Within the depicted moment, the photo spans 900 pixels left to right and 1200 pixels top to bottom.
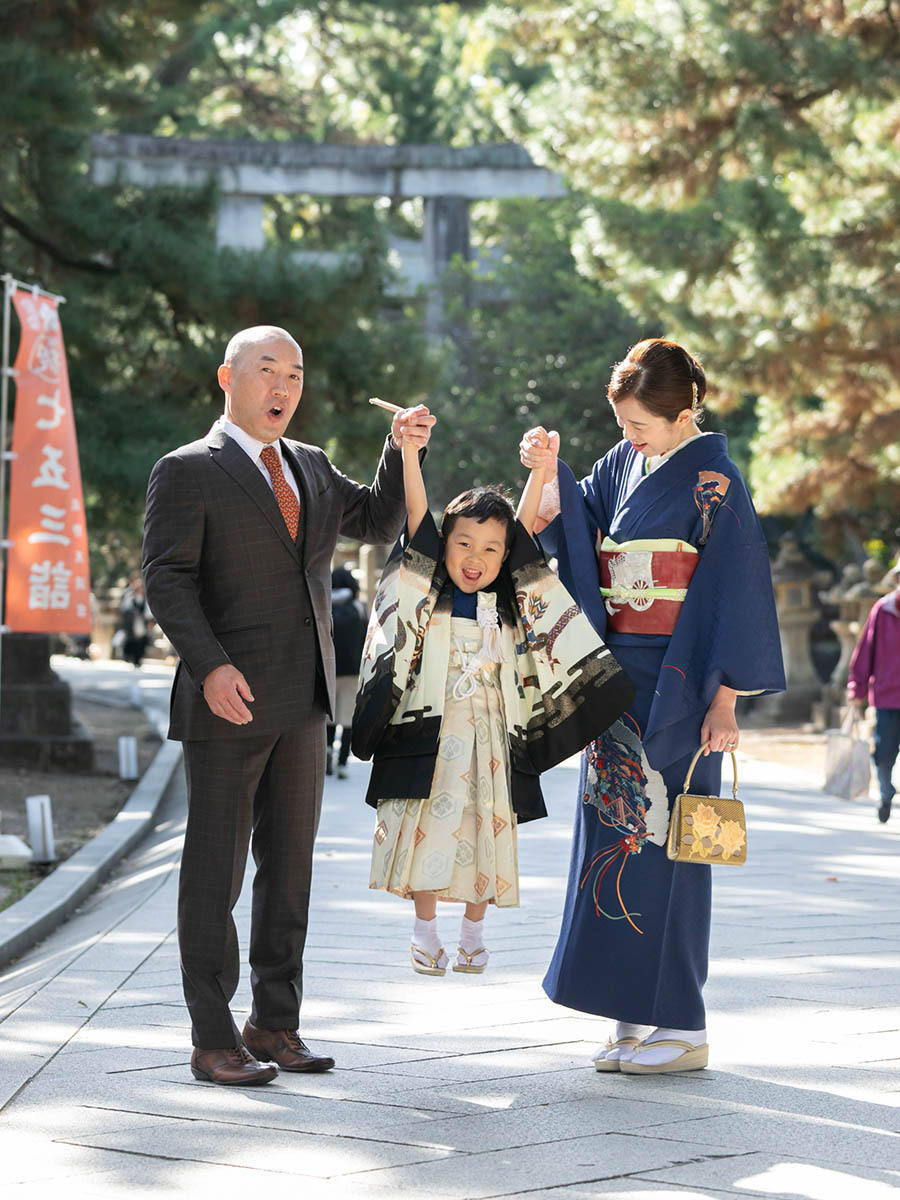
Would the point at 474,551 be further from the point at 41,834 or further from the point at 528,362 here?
the point at 528,362

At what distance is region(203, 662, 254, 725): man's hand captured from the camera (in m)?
Result: 3.45

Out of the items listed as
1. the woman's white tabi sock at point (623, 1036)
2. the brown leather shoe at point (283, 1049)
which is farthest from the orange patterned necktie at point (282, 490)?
the woman's white tabi sock at point (623, 1036)

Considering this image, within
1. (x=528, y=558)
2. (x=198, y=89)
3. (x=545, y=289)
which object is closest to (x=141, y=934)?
(x=528, y=558)

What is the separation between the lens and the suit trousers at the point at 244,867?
11.8 ft

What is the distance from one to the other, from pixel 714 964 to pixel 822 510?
379 inches

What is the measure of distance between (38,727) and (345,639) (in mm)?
3154

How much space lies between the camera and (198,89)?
25016 mm

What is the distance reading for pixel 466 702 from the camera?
12.4 ft

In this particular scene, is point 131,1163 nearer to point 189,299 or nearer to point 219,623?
point 219,623

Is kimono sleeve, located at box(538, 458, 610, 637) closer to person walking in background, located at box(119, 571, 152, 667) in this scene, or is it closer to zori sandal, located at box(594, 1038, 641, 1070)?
zori sandal, located at box(594, 1038, 641, 1070)

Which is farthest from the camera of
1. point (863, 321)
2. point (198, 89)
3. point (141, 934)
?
point (198, 89)

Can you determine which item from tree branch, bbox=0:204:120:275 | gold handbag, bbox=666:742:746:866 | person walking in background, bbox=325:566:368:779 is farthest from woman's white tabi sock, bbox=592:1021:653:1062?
tree branch, bbox=0:204:120:275

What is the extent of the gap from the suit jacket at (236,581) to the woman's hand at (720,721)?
0.90 m

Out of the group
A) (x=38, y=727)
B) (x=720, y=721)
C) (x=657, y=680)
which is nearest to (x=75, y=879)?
(x=657, y=680)
